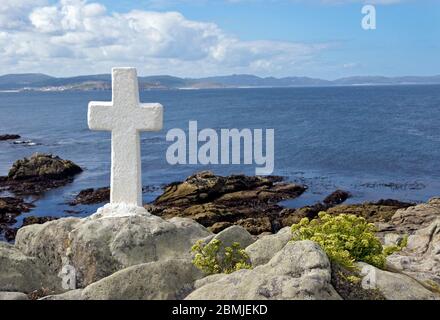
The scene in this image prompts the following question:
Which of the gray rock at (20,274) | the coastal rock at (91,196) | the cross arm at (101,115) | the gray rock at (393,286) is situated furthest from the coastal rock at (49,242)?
the coastal rock at (91,196)

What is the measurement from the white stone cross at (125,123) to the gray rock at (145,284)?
4459mm

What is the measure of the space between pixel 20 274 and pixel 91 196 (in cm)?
3010

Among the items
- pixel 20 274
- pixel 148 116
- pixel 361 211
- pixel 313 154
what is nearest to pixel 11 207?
pixel 361 211

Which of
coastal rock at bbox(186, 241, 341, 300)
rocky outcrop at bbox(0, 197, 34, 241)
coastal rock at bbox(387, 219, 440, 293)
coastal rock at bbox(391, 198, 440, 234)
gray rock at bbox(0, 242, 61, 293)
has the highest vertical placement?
coastal rock at bbox(186, 241, 341, 300)

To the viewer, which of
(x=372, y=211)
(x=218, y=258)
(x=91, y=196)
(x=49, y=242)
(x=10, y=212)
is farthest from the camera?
(x=91, y=196)

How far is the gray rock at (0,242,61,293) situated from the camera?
10002 millimetres

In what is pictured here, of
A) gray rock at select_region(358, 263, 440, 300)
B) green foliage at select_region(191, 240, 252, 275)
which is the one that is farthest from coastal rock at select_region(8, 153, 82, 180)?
gray rock at select_region(358, 263, 440, 300)

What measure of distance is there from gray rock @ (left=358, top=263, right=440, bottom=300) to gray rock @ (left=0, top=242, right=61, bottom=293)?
5.84 m

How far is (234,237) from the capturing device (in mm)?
10984

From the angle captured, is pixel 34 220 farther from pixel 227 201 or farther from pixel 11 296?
pixel 11 296

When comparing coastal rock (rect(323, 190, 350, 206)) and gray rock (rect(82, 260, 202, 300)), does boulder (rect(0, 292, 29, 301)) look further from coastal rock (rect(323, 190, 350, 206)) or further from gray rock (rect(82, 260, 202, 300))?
coastal rock (rect(323, 190, 350, 206))

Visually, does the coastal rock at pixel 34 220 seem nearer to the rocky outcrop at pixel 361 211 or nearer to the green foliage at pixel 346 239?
the rocky outcrop at pixel 361 211
